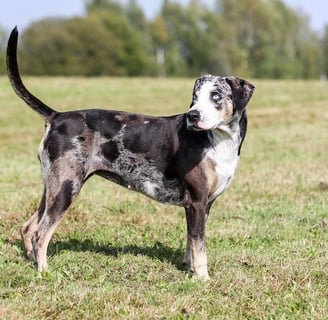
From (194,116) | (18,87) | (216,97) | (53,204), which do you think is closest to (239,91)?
(216,97)

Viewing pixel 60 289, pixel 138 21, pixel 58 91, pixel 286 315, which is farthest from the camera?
pixel 138 21

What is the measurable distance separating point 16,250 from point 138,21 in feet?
309

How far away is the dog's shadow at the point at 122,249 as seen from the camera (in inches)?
281

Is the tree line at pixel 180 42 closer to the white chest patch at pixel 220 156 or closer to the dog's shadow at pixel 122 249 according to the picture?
the dog's shadow at pixel 122 249

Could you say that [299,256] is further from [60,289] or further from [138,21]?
[138,21]

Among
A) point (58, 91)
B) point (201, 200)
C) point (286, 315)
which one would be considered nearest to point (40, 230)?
point (201, 200)

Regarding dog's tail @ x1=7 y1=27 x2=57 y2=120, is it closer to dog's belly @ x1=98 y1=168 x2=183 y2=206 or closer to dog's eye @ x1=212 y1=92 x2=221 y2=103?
dog's belly @ x1=98 y1=168 x2=183 y2=206

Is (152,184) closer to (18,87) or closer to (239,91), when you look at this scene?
(239,91)

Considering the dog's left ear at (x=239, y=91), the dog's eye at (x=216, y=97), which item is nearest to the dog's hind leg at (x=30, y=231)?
the dog's eye at (x=216, y=97)

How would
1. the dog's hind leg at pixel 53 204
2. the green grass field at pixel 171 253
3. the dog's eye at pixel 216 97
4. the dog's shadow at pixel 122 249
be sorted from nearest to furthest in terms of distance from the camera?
1. the green grass field at pixel 171 253
2. the dog's eye at pixel 216 97
3. the dog's hind leg at pixel 53 204
4. the dog's shadow at pixel 122 249

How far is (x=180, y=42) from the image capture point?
93688 mm

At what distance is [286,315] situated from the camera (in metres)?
5.36

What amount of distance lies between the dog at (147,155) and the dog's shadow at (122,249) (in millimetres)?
380

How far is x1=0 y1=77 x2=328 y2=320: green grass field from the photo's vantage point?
18.0ft
